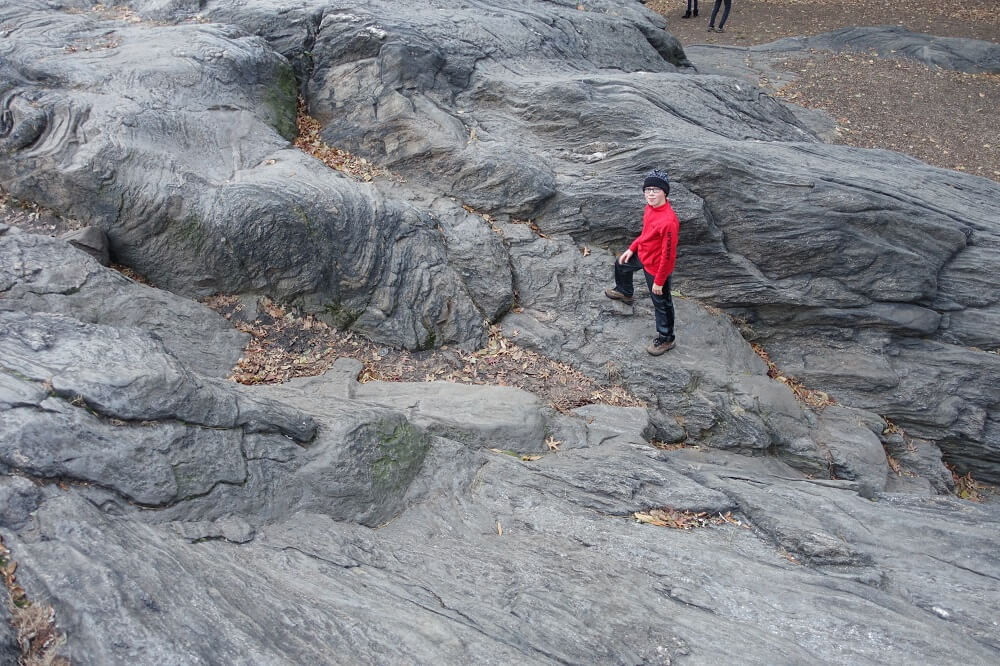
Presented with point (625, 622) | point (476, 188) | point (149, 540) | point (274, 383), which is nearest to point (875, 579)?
point (625, 622)

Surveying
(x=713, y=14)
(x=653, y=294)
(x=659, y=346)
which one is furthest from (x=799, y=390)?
(x=713, y=14)

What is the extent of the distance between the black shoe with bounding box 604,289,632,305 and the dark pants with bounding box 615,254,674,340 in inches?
1.6

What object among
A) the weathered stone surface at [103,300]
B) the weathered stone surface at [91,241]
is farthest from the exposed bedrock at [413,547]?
the weathered stone surface at [91,241]

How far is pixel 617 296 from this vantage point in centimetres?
891

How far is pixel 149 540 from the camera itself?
4062mm

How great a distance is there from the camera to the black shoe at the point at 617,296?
Answer: 891 centimetres

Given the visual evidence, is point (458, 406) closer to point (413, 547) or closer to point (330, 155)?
point (413, 547)

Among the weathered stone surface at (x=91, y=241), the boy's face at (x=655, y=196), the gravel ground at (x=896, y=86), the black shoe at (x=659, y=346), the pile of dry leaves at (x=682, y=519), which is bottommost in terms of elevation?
the pile of dry leaves at (x=682, y=519)

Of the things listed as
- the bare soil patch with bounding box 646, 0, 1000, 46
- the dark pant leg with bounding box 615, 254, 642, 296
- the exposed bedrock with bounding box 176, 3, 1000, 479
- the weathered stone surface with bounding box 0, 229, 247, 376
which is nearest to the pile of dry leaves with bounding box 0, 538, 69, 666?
the weathered stone surface with bounding box 0, 229, 247, 376

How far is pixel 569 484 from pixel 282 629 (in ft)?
10.0

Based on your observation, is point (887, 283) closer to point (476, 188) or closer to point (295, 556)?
point (476, 188)

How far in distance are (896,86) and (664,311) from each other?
45.4 feet

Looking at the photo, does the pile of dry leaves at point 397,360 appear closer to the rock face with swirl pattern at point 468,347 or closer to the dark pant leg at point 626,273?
the rock face with swirl pattern at point 468,347

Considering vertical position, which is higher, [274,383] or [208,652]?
[208,652]
